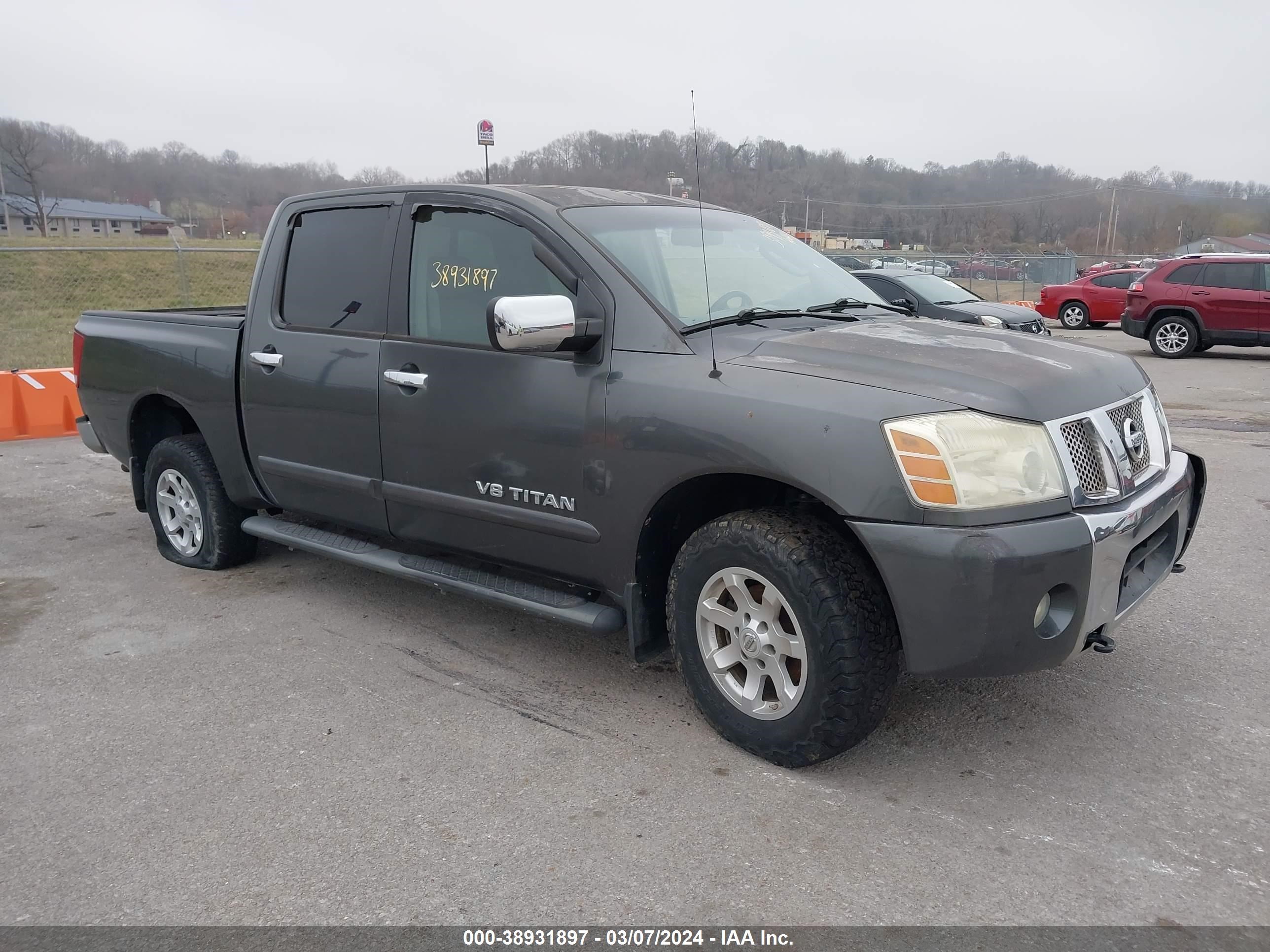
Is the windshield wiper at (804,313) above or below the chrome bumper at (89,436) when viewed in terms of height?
above

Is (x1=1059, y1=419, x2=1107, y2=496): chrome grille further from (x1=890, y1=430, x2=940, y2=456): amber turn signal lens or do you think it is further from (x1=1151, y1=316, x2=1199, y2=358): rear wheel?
(x1=1151, y1=316, x2=1199, y2=358): rear wheel

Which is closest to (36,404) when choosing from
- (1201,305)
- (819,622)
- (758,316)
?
(758,316)

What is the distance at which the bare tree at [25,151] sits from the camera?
34906 mm

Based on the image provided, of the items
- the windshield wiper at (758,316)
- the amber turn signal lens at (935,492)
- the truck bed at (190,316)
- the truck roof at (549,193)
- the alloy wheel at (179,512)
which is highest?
the truck roof at (549,193)

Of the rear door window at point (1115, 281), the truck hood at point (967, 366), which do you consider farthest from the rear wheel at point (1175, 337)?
the truck hood at point (967, 366)

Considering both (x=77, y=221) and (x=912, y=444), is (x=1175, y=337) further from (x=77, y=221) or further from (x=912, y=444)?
(x=77, y=221)

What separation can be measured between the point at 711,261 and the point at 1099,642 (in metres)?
1.96

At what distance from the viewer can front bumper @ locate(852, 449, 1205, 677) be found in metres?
2.71

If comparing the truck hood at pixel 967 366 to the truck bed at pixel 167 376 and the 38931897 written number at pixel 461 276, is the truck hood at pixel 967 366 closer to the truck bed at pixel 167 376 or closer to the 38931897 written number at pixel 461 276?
the 38931897 written number at pixel 461 276

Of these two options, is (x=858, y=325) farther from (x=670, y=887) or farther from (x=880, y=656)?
(x=670, y=887)

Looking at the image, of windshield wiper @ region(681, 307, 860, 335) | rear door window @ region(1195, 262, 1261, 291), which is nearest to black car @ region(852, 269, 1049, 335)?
rear door window @ region(1195, 262, 1261, 291)

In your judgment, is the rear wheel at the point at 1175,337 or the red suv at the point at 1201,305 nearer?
the red suv at the point at 1201,305

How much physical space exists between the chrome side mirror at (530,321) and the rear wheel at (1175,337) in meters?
14.6

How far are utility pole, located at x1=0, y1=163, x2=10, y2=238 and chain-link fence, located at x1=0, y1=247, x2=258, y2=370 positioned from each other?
25.9 metres
